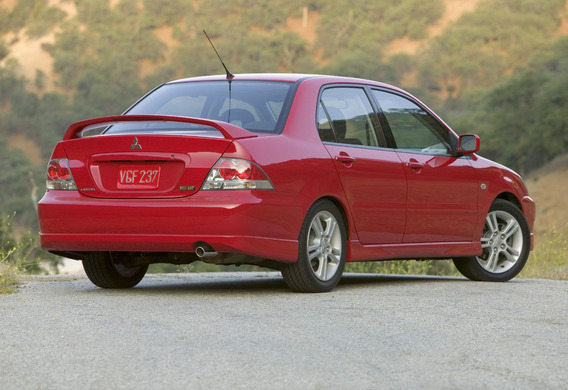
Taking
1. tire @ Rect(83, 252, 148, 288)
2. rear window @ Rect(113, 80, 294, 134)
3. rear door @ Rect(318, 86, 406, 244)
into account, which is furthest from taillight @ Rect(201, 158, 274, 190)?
tire @ Rect(83, 252, 148, 288)

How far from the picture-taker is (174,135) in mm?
7133

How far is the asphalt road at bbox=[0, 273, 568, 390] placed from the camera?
15.1 feet

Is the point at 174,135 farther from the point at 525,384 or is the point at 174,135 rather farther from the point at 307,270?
the point at 525,384

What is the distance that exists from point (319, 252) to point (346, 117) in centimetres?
119

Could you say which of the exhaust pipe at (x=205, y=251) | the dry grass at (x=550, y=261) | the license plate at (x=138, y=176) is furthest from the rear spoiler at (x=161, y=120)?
the dry grass at (x=550, y=261)

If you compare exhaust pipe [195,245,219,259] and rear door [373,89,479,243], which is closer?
exhaust pipe [195,245,219,259]

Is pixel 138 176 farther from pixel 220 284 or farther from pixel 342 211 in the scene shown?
pixel 220 284

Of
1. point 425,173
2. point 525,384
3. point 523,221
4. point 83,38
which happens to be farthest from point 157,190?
point 83,38

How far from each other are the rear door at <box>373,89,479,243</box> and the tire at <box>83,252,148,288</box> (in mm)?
2197

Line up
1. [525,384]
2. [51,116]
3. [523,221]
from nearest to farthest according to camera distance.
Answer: [525,384]
[523,221]
[51,116]

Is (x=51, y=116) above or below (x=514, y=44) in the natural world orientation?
below

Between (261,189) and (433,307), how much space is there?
1353 mm

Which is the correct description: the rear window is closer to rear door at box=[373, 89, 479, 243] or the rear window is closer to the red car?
the red car

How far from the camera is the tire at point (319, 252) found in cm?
745
